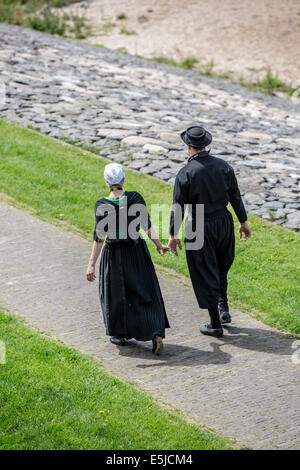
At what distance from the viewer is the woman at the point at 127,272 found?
6676mm

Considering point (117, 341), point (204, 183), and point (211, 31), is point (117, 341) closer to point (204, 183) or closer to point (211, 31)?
point (204, 183)

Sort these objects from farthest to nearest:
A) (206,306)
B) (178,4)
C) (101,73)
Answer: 1. (178,4)
2. (101,73)
3. (206,306)

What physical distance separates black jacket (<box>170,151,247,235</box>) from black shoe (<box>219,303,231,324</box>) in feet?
3.38

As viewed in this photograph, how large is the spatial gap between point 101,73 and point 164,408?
48.0 ft

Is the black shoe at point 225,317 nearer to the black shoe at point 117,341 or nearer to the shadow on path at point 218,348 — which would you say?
the shadow on path at point 218,348

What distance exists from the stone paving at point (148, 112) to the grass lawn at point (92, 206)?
54 centimetres

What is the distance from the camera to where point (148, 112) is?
15719 millimetres

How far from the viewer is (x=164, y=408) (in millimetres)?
5793

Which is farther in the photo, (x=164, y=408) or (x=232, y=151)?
(x=232, y=151)

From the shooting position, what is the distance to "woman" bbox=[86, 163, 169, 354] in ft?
21.9


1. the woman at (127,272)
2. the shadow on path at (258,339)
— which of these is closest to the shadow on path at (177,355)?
the woman at (127,272)

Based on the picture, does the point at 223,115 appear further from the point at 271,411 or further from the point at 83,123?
the point at 271,411

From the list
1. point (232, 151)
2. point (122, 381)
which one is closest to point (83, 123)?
point (232, 151)
